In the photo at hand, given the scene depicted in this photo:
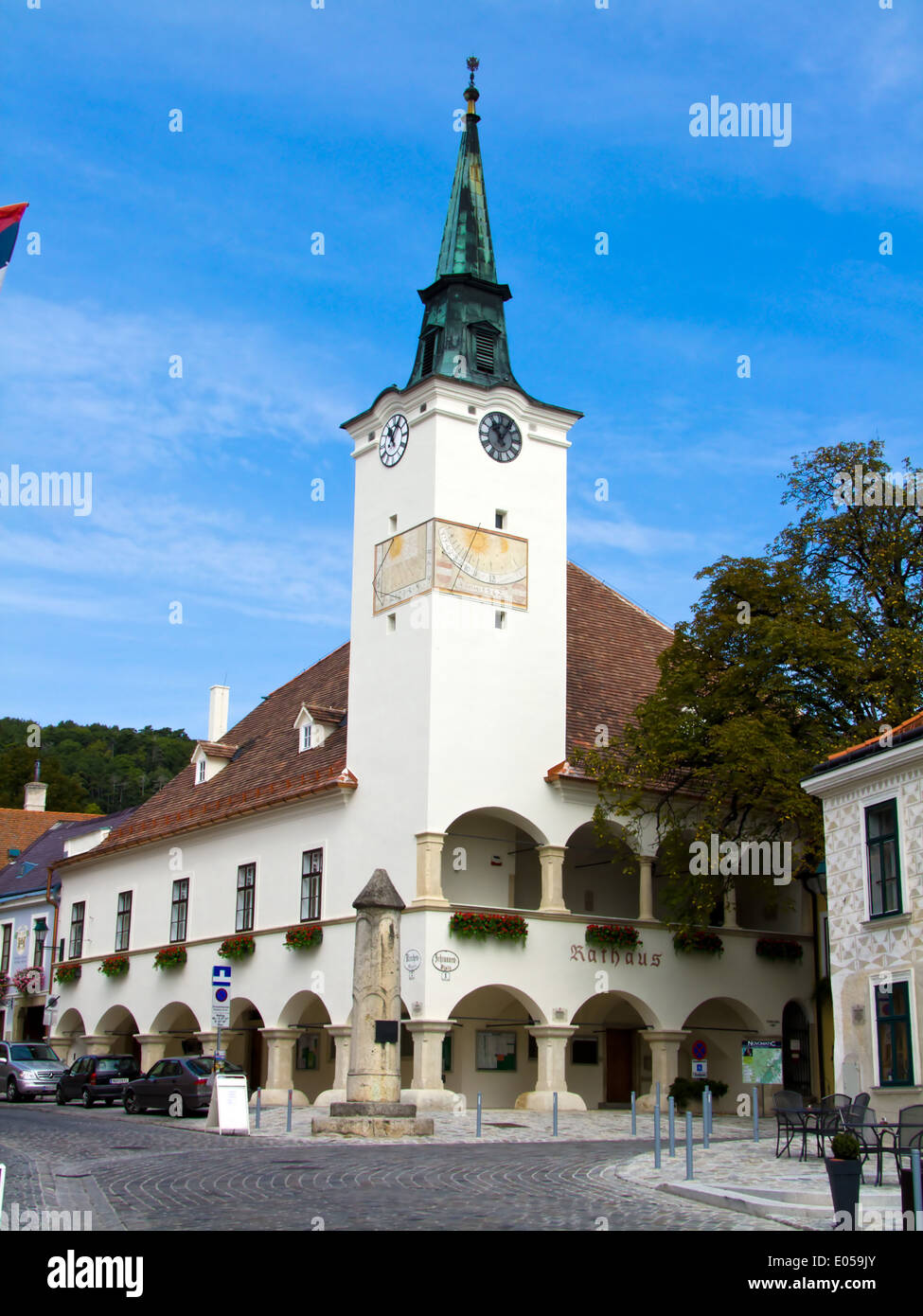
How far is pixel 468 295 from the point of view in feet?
130

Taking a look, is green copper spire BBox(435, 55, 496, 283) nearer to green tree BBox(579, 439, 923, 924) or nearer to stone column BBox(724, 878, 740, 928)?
green tree BBox(579, 439, 923, 924)

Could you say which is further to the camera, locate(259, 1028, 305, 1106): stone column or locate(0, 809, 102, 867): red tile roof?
locate(0, 809, 102, 867): red tile roof

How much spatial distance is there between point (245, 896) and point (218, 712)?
1156 cm

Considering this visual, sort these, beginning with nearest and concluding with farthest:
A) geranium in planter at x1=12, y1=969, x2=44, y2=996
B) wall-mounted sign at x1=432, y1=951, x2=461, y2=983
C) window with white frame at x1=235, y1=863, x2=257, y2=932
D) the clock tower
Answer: wall-mounted sign at x1=432, y1=951, x2=461, y2=983, the clock tower, window with white frame at x1=235, y1=863, x2=257, y2=932, geranium in planter at x1=12, y1=969, x2=44, y2=996

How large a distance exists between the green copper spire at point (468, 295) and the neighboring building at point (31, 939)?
23.0 m

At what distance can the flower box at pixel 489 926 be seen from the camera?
33.5m

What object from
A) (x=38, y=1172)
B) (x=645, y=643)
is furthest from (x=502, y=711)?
(x=38, y=1172)

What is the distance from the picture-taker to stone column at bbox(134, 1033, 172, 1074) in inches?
1768

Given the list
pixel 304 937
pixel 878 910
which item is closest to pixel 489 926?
pixel 304 937

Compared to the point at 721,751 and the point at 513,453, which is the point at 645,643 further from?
the point at 721,751

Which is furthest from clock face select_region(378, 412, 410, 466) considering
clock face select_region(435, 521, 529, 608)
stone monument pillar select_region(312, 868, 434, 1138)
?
stone monument pillar select_region(312, 868, 434, 1138)

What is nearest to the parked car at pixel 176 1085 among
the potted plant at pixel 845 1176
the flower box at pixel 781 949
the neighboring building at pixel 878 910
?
the neighboring building at pixel 878 910

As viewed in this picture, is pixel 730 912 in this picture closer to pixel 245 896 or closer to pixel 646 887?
pixel 646 887

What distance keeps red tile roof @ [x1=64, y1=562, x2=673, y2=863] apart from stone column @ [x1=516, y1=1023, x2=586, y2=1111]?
267 inches
